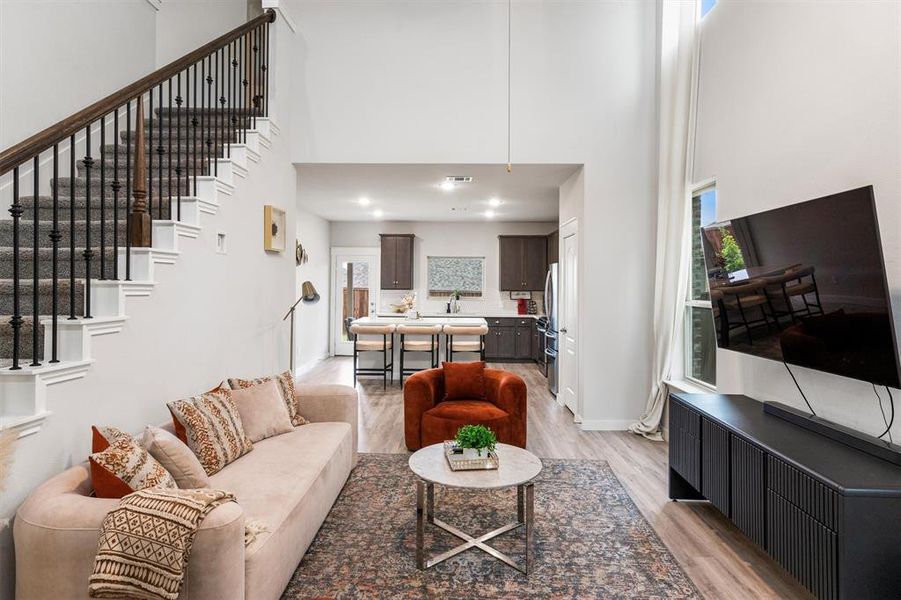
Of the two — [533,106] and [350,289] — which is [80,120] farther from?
[350,289]

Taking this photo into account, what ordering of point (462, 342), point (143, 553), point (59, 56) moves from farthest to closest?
point (462, 342), point (59, 56), point (143, 553)

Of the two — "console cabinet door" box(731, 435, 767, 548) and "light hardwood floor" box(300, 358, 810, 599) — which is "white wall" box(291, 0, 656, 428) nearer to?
"light hardwood floor" box(300, 358, 810, 599)

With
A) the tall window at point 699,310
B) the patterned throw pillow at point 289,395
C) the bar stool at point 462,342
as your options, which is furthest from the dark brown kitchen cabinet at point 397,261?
the patterned throw pillow at point 289,395

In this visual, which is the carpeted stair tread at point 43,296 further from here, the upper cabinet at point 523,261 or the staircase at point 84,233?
the upper cabinet at point 523,261

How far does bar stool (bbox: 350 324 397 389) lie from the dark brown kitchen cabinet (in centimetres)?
233

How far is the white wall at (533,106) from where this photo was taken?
15.3 ft

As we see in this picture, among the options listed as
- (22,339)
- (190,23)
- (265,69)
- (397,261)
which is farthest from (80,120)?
(397,261)

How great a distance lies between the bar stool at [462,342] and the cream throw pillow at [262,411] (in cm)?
338

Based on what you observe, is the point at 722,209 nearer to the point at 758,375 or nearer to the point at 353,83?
the point at 758,375

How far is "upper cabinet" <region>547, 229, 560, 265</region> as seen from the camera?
795 cm

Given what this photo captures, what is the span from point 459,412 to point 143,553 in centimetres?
260

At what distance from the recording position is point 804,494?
1956mm

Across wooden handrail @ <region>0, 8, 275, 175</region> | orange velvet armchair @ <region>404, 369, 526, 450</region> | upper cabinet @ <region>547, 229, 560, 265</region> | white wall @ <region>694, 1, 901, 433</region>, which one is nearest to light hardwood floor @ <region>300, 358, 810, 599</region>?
orange velvet armchair @ <region>404, 369, 526, 450</region>

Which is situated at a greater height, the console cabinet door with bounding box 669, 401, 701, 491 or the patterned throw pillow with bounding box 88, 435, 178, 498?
the patterned throw pillow with bounding box 88, 435, 178, 498
